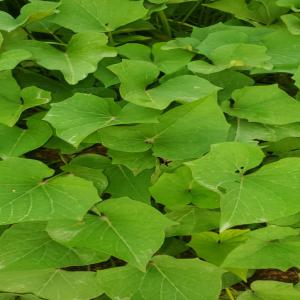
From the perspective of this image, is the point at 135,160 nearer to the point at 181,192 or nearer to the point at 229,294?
the point at 181,192

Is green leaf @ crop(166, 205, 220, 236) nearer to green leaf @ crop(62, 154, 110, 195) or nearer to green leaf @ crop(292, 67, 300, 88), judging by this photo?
green leaf @ crop(62, 154, 110, 195)

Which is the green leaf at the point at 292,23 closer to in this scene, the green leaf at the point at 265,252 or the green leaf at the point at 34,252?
the green leaf at the point at 265,252

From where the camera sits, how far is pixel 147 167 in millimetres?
958

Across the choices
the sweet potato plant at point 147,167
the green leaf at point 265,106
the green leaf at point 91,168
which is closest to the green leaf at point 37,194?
the sweet potato plant at point 147,167

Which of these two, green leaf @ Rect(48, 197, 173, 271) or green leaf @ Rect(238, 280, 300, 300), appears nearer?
green leaf @ Rect(48, 197, 173, 271)

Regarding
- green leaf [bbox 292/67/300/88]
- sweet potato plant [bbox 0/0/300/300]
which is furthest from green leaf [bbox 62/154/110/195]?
green leaf [bbox 292/67/300/88]

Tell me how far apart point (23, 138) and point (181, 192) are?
0.88ft

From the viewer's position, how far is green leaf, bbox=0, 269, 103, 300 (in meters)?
0.86

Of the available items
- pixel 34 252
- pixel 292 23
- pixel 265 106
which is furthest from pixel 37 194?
pixel 292 23

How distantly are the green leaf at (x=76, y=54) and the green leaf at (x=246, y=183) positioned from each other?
1.04ft

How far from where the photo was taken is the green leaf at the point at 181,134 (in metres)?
0.92

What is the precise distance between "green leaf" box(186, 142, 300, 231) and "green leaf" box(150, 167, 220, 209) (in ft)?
0.18

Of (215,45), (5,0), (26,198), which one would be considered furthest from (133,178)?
(5,0)

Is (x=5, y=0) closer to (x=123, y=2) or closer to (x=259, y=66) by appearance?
(x=123, y=2)
